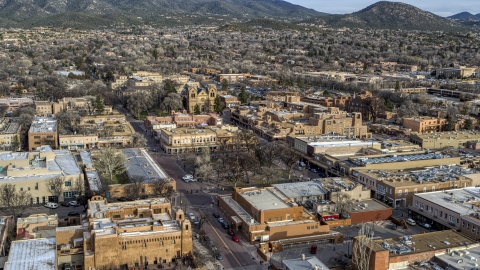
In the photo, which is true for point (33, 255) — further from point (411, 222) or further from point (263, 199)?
point (411, 222)

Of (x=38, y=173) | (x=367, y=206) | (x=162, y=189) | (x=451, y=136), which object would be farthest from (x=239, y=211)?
(x=451, y=136)

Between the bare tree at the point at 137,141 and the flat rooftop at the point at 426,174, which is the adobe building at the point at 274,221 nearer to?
the flat rooftop at the point at 426,174

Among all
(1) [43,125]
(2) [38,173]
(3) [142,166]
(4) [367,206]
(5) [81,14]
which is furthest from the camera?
(5) [81,14]

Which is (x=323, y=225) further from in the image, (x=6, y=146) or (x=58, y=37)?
(x=58, y=37)

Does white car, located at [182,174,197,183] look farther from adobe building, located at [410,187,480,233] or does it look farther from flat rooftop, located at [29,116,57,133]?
flat rooftop, located at [29,116,57,133]

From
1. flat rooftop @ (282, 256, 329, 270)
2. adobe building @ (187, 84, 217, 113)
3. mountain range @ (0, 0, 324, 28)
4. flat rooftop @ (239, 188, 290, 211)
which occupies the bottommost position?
flat rooftop @ (282, 256, 329, 270)

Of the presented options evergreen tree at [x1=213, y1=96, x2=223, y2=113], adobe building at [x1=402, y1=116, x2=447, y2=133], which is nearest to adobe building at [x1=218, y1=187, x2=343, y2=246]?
adobe building at [x1=402, y1=116, x2=447, y2=133]
